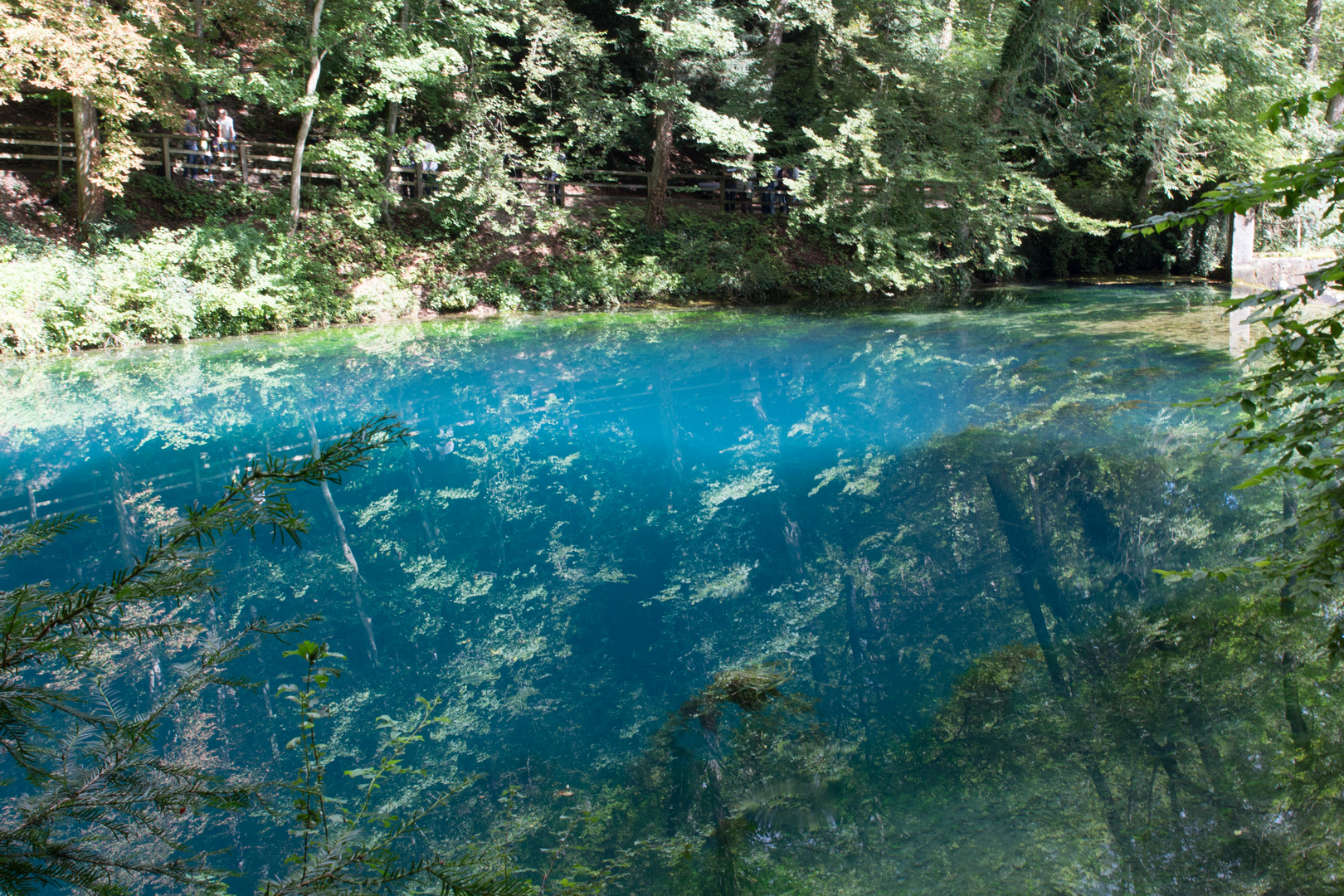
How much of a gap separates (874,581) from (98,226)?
1791 cm

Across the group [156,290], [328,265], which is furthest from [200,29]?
[156,290]

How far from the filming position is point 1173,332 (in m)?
17.3

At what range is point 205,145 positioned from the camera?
21188mm

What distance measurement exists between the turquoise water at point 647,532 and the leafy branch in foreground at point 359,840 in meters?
0.24

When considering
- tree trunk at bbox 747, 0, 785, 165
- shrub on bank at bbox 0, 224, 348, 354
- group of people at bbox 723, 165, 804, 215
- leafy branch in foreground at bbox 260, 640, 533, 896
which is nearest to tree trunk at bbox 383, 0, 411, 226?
shrub on bank at bbox 0, 224, 348, 354

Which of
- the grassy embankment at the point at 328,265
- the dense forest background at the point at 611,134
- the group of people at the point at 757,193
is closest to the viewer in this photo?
the grassy embankment at the point at 328,265

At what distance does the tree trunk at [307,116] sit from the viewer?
18.8 meters

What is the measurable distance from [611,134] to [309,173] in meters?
7.52

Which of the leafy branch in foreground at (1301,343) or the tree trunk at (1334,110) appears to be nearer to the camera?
the leafy branch in foreground at (1301,343)

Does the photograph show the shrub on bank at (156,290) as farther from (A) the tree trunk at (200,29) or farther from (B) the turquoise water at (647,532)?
(A) the tree trunk at (200,29)

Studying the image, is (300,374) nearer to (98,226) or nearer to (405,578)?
(98,226)

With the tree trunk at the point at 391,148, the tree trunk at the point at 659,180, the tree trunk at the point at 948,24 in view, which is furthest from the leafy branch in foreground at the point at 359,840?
the tree trunk at the point at 948,24

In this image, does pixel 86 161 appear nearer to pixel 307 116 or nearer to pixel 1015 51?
pixel 307 116

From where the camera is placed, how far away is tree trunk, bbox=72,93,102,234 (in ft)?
56.7
